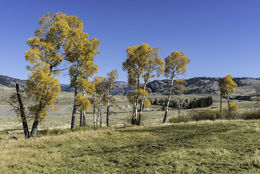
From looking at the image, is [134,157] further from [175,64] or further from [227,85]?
[227,85]

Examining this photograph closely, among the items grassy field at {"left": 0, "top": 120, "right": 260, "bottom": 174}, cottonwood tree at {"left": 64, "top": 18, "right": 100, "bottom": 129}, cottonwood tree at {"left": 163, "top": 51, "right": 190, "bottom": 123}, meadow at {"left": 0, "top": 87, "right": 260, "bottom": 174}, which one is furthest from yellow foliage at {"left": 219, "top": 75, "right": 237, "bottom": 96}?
cottonwood tree at {"left": 64, "top": 18, "right": 100, "bottom": 129}

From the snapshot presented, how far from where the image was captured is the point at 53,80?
575 inches

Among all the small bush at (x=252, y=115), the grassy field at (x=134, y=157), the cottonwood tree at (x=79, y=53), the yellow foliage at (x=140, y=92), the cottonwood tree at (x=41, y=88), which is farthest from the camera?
the small bush at (x=252, y=115)

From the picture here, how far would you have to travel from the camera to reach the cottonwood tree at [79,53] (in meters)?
17.2

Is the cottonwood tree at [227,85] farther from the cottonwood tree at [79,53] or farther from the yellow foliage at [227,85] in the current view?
the cottonwood tree at [79,53]

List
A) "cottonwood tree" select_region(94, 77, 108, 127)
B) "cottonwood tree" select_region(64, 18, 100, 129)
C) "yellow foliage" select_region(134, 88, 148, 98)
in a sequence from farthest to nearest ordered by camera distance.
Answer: "cottonwood tree" select_region(94, 77, 108, 127)
"yellow foliage" select_region(134, 88, 148, 98)
"cottonwood tree" select_region(64, 18, 100, 129)

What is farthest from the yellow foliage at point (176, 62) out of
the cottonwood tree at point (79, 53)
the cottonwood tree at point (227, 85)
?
the cottonwood tree at point (227, 85)

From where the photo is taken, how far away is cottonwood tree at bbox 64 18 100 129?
1722 centimetres

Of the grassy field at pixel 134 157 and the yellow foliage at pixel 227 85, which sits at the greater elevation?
the yellow foliage at pixel 227 85

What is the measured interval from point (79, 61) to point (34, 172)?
13.1 meters

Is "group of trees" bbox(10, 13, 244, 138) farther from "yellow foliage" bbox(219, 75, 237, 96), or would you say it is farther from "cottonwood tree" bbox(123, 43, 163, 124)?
"yellow foliage" bbox(219, 75, 237, 96)

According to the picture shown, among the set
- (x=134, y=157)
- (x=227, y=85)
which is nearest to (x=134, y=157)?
(x=134, y=157)

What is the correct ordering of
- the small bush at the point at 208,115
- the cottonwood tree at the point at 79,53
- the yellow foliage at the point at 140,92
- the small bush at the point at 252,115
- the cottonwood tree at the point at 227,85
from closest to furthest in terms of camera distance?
the cottonwood tree at the point at 79,53, the yellow foliage at the point at 140,92, the small bush at the point at 252,115, the small bush at the point at 208,115, the cottonwood tree at the point at 227,85

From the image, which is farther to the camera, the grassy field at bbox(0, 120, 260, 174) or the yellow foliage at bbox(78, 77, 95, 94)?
the yellow foliage at bbox(78, 77, 95, 94)
